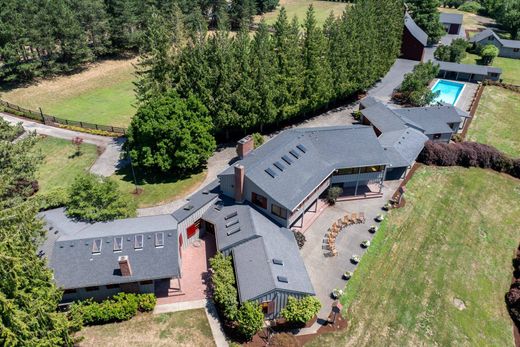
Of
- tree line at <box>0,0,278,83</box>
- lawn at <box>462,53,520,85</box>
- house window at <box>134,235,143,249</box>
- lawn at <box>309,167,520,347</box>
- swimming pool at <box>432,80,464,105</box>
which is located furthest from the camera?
lawn at <box>462,53,520,85</box>

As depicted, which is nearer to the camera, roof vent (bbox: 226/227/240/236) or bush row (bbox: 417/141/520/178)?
roof vent (bbox: 226/227/240/236)

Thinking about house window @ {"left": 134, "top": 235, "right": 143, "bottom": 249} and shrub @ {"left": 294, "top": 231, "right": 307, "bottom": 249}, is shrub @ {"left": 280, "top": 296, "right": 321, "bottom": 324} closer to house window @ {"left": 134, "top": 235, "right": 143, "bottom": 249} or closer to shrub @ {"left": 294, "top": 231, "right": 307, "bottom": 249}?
shrub @ {"left": 294, "top": 231, "right": 307, "bottom": 249}

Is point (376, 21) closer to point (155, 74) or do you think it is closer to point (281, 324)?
point (155, 74)

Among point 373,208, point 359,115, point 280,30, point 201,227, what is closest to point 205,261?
point 201,227

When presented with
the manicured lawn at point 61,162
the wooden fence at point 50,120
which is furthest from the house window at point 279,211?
the wooden fence at point 50,120

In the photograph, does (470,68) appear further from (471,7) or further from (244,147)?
(471,7)

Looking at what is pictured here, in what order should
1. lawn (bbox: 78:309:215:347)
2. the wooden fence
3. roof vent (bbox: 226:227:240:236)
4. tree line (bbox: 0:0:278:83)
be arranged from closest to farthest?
lawn (bbox: 78:309:215:347) < roof vent (bbox: 226:227:240:236) < the wooden fence < tree line (bbox: 0:0:278:83)

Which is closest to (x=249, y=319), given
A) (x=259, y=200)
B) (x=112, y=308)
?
(x=112, y=308)

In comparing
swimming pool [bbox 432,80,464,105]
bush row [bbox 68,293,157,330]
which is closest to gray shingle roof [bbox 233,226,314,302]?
bush row [bbox 68,293,157,330]

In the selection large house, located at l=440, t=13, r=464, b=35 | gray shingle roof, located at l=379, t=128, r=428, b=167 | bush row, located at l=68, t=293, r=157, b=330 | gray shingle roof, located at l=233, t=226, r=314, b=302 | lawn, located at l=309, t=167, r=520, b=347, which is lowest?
lawn, located at l=309, t=167, r=520, b=347
